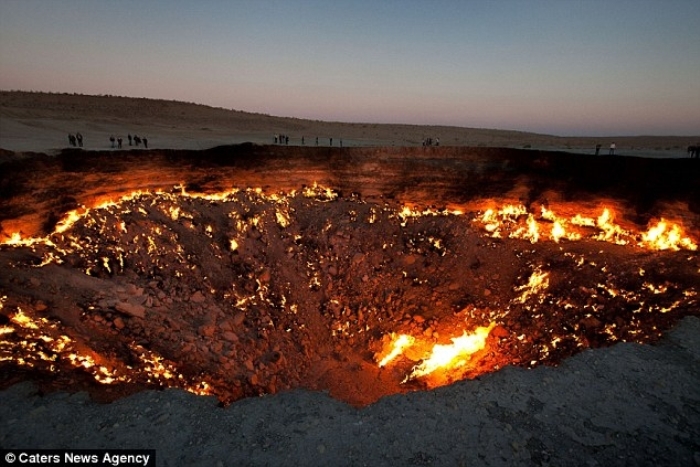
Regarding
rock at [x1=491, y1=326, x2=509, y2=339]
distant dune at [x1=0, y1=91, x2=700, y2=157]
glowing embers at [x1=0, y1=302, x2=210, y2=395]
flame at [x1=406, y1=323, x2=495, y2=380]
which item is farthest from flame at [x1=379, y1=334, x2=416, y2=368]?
distant dune at [x1=0, y1=91, x2=700, y2=157]

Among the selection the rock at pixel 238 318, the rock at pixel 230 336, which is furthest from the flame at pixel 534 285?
the rock at pixel 230 336

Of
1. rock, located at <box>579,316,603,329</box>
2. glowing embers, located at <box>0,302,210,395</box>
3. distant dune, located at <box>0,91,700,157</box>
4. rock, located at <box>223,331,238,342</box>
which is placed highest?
distant dune, located at <box>0,91,700,157</box>

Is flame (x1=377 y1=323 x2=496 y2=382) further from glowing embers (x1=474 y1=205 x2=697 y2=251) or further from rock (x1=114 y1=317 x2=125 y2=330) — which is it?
rock (x1=114 y1=317 x2=125 y2=330)

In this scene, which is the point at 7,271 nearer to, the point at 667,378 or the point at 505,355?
the point at 505,355

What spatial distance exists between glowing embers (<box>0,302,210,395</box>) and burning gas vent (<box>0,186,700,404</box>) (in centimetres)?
3

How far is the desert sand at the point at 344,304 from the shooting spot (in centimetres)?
463

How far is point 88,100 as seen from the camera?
51.6m

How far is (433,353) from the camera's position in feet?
31.7

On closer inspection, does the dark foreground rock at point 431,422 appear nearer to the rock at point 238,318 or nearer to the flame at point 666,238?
the rock at point 238,318

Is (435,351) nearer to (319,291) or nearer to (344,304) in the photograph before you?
(344,304)

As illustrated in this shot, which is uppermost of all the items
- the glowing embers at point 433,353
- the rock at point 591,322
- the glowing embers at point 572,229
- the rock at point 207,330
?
the glowing embers at point 572,229

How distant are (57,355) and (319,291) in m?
6.12

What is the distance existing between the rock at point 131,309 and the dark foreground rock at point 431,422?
2.30 meters

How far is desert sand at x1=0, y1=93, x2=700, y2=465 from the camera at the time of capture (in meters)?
4.63
